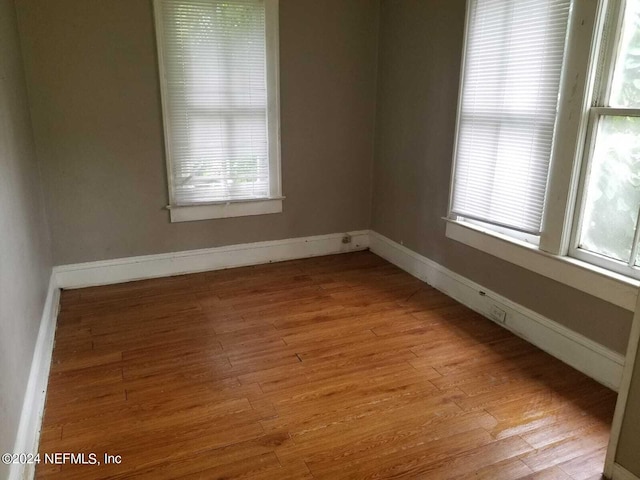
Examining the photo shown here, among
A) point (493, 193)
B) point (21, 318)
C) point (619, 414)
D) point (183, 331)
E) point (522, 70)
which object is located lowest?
point (183, 331)

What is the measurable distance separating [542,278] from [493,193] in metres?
0.61

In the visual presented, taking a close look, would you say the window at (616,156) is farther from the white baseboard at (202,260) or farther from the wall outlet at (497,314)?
the white baseboard at (202,260)

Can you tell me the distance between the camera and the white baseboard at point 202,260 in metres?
3.71

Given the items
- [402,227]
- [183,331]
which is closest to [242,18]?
[402,227]

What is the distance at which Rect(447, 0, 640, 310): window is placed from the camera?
2324mm

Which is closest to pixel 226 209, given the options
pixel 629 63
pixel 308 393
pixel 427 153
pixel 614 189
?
pixel 427 153

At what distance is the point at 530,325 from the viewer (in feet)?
9.55

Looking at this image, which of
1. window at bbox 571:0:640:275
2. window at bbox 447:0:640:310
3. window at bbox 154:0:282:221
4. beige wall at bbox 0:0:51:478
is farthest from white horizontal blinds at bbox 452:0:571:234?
beige wall at bbox 0:0:51:478

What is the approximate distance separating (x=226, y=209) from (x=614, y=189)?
2.72m

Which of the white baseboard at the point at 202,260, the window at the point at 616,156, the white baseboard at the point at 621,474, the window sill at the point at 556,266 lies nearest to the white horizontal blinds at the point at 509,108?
Answer: the window sill at the point at 556,266

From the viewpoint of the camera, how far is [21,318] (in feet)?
7.15

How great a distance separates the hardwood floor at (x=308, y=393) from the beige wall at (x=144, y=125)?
0.59 metres

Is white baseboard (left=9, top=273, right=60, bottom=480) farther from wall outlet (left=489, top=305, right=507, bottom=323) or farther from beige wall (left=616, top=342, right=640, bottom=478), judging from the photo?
wall outlet (left=489, top=305, right=507, bottom=323)

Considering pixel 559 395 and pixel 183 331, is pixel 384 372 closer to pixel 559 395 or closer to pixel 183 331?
pixel 559 395
